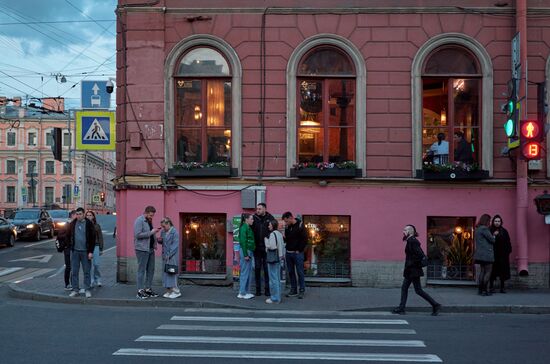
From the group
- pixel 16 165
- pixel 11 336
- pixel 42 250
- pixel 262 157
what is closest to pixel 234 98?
pixel 262 157

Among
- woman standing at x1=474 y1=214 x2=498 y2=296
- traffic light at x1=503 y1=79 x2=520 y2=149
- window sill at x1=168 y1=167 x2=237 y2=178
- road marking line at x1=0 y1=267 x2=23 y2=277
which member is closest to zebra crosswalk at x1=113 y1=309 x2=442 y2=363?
woman standing at x1=474 y1=214 x2=498 y2=296

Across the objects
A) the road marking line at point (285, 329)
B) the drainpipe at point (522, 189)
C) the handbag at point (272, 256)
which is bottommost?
the road marking line at point (285, 329)

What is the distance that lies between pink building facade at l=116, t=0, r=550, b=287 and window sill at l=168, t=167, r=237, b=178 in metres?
0.05

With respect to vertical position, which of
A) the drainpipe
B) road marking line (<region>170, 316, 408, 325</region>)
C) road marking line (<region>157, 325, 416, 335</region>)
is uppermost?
the drainpipe

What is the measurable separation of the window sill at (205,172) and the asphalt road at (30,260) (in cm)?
459

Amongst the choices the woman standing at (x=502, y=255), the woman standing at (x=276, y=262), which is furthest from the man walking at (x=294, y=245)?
the woman standing at (x=502, y=255)

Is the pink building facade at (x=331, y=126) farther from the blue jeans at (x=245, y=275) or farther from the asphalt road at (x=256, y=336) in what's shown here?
the asphalt road at (x=256, y=336)

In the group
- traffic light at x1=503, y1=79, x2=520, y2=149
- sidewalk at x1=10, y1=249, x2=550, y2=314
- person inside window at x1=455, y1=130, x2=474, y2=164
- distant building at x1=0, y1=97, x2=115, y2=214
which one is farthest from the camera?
distant building at x1=0, y1=97, x2=115, y2=214

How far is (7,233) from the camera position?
26.0m

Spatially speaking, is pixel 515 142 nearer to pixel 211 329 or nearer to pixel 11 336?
pixel 211 329

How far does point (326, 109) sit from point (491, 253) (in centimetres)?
517

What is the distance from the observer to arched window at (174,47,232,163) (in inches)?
590

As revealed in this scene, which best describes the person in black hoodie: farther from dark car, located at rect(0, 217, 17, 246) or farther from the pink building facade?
dark car, located at rect(0, 217, 17, 246)

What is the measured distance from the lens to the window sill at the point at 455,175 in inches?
562
